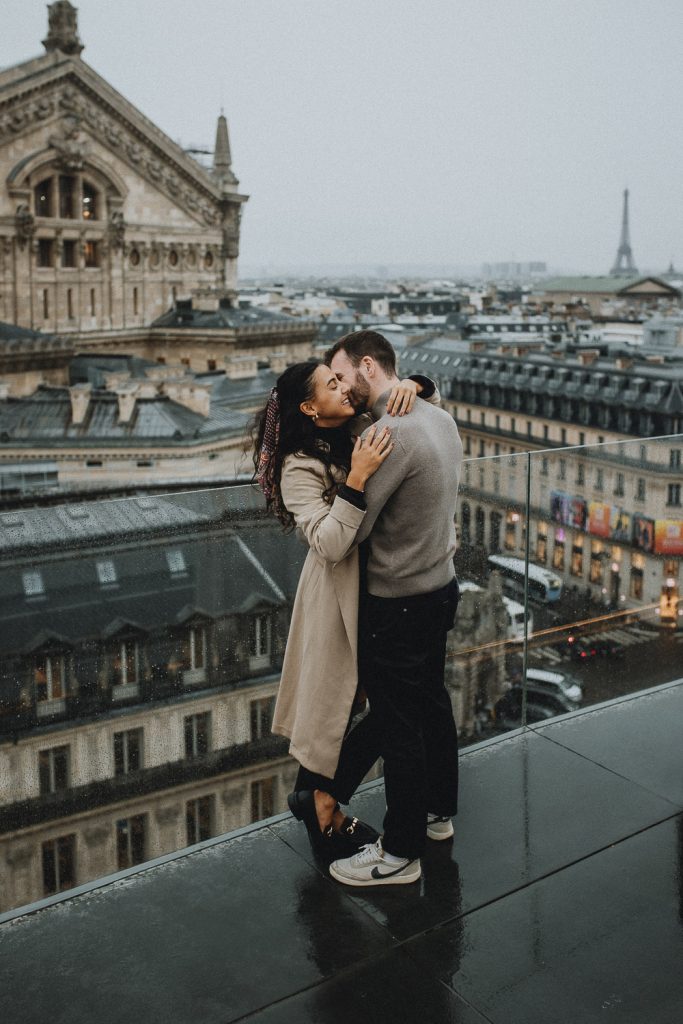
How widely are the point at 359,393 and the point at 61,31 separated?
114 feet

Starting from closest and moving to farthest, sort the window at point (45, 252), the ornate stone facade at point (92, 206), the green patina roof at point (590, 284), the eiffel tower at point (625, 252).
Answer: the ornate stone facade at point (92, 206) → the window at point (45, 252) → the green patina roof at point (590, 284) → the eiffel tower at point (625, 252)

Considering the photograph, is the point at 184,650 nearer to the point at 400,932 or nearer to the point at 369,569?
the point at 369,569

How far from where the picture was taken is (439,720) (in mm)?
3193

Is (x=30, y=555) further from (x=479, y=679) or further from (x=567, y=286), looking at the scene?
(x=567, y=286)

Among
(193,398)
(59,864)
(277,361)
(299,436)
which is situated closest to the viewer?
(299,436)

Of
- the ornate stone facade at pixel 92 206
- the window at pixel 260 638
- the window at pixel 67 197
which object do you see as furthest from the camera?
the window at pixel 67 197

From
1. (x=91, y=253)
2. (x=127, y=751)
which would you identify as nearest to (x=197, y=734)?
(x=127, y=751)

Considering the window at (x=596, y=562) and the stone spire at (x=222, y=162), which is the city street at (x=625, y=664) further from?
the stone spire at (x=222, y=162)

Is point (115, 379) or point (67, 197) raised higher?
point (67, 197)

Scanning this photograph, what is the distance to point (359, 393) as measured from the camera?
299 centimetres

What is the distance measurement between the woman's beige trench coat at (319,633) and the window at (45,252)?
111 feet

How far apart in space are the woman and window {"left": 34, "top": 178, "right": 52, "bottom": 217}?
34.1m

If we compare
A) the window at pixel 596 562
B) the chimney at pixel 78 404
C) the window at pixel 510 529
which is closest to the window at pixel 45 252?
the chimney at pixel 78 404

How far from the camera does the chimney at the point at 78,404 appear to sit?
2673cm
